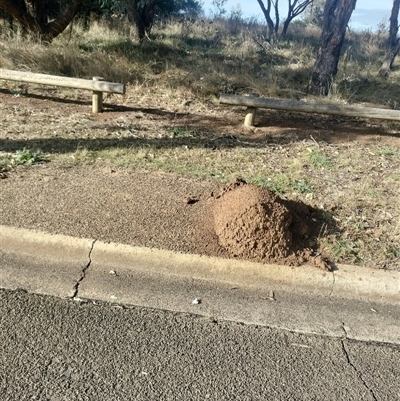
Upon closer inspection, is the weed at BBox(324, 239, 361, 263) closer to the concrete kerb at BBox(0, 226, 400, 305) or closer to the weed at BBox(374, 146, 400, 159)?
the concrete kerb at BBox(0, 226, 400, 305)

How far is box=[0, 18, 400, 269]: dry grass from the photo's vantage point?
4941 mm

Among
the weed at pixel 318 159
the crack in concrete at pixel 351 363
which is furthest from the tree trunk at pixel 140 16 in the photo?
the crack in concrete at pixel 351 363

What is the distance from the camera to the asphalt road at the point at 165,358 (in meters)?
2.64

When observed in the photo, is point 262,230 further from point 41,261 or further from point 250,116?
point 250,116

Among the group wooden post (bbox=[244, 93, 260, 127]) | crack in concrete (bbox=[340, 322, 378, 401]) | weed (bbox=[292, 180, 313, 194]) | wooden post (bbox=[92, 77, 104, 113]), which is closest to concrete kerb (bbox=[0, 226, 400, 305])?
crack in concrete (bbox=[340, 322, 378, 401])

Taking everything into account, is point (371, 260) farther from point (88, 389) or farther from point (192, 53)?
point (192, 53)

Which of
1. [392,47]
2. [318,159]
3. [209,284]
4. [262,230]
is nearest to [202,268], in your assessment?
[209,284]

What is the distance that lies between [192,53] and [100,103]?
674cm

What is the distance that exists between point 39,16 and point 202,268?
11.5m

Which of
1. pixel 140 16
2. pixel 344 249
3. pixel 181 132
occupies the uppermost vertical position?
pixel 140 16

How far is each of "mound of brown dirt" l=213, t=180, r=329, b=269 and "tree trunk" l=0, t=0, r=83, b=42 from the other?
394 inches

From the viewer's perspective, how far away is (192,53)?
14.1 metres

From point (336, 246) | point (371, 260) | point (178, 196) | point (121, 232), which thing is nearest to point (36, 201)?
point (121, 232)

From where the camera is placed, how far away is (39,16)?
12.9 m
